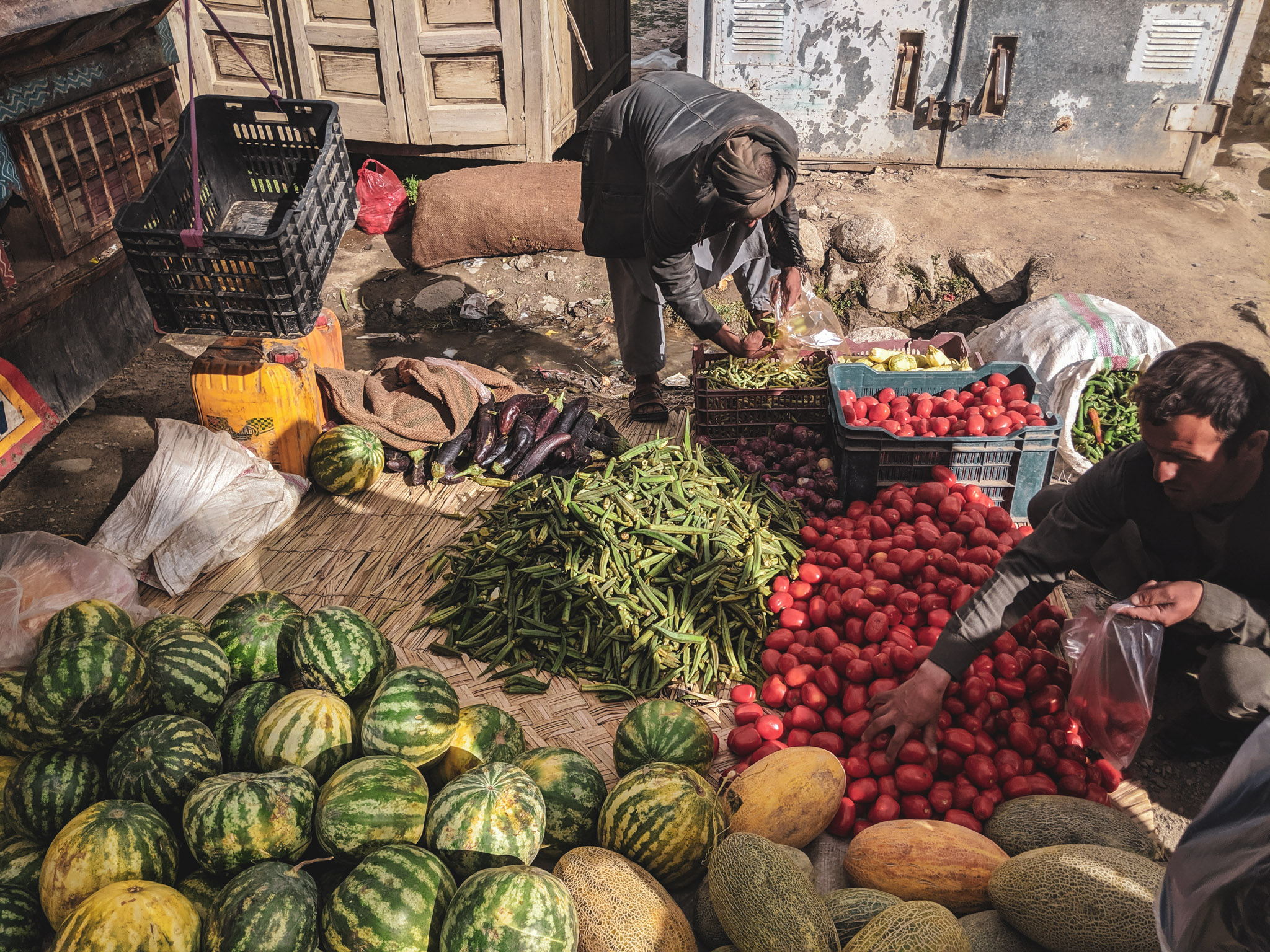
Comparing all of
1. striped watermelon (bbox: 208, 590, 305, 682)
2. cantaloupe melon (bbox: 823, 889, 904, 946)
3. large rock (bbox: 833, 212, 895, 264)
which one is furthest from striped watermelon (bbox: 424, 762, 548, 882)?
large rock (bbox: 833, 212, 895, 264)

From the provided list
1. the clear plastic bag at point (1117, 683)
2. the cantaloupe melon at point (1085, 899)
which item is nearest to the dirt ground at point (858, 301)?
the clear plastic bag at point (1117, 683)

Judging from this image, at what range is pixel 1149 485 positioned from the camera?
8.66ft

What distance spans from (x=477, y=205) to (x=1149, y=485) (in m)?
5.79

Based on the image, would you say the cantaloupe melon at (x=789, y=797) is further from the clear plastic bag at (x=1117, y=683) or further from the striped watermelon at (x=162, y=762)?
the striped watermelon at (x=162, y=762)

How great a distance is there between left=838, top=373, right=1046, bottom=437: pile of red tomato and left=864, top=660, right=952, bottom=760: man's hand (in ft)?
4.75

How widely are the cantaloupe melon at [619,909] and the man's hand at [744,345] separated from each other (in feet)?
A: 9.35

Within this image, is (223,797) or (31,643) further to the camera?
(31,643)

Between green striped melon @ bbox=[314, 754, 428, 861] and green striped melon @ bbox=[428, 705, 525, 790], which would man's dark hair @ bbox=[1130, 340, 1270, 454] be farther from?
green striped melon @ bbox=[314, 754, 428, 861]

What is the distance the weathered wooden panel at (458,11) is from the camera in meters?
7.01

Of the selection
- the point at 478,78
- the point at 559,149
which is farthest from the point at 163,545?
the point at 559,149

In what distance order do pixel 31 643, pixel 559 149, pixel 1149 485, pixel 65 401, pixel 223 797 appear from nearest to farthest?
pixel 223 797 < pixel 1149 485 < pixel 31 643 < pixel 65 401 < pixel 559 149

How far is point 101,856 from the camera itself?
199cm

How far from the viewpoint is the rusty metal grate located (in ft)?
13.9

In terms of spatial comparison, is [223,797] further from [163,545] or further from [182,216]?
[182,216]
